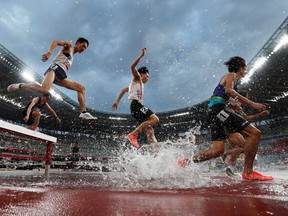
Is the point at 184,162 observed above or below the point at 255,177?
above

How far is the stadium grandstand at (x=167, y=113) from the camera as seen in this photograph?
58.2ft

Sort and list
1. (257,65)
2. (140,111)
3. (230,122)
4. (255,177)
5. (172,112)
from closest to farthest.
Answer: (230,122)
(255,177)
(140,111)
(257,65)
(172,112)

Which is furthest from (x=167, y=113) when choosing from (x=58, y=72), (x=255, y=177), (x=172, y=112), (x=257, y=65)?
(x=255, y=177)

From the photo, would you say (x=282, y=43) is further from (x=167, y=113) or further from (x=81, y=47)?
(x=81, y=47)

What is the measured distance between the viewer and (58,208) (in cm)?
130

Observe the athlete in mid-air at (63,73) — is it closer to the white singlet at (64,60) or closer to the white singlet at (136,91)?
the white singlet at (64,60)

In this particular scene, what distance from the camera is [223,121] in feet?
11.8

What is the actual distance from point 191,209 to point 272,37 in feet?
60.1

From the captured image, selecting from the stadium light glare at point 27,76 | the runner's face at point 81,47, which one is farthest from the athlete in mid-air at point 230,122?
the stadium light glare at point 27,76

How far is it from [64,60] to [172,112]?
25735mm

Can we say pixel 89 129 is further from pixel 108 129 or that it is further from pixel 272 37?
pixel 272 37

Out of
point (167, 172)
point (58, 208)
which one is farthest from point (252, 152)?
point (58, 208)

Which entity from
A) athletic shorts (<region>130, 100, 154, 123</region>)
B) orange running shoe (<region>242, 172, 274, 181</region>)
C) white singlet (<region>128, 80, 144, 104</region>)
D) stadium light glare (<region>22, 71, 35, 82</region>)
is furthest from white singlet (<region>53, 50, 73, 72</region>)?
stadium light glare (<region>22, 71, 35, 82</region>)

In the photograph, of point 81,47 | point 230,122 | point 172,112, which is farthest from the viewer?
point 172,112
